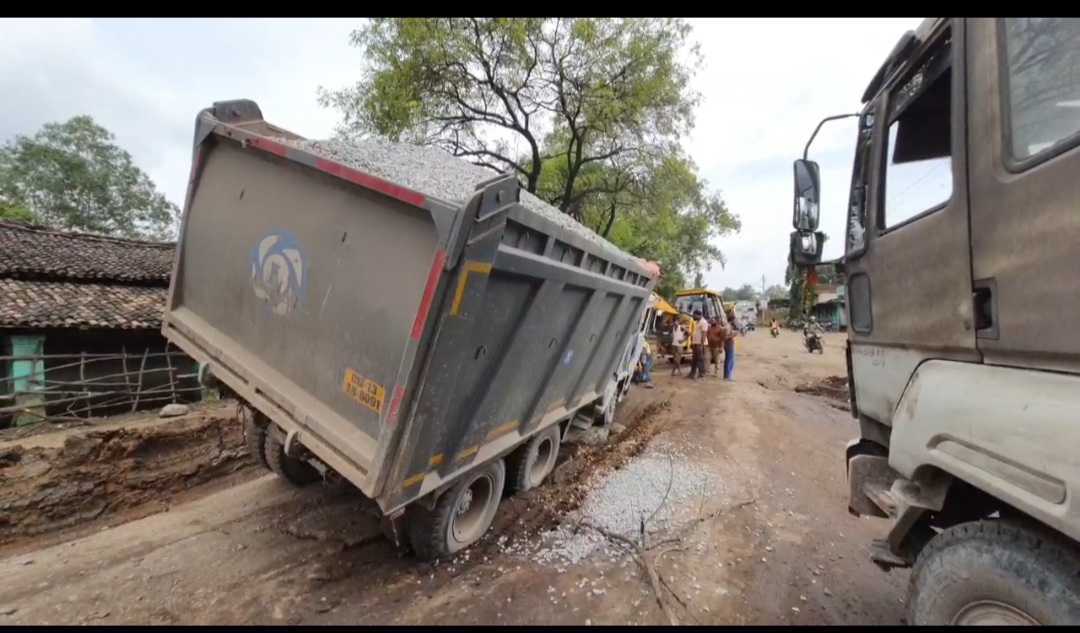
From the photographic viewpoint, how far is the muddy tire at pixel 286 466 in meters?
3.71

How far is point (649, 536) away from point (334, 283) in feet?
9.22

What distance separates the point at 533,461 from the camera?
13.4ft

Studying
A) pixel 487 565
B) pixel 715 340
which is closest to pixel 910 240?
pixel 487 565

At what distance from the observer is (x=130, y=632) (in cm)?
234

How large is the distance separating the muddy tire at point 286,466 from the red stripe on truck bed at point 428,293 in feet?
7.49

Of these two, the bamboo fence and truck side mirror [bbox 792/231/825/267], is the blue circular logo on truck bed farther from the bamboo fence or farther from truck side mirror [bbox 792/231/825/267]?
the bamboo fence

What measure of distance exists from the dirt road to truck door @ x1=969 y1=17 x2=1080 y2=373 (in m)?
2.07

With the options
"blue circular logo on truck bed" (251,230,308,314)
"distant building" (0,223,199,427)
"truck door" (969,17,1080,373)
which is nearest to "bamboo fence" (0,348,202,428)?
"distant building" (0,223,199,427)

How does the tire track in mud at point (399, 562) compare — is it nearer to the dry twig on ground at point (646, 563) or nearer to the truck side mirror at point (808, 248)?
the dry twig on ground at point (646, 563)

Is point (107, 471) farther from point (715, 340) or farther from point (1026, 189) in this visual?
point (715, 340)

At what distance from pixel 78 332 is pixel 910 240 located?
12.4 meters

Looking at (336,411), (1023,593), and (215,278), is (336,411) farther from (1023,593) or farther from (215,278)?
(1023,593)

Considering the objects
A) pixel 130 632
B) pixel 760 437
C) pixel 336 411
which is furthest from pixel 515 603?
pixel 760 437

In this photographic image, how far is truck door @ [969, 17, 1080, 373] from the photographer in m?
1.30
